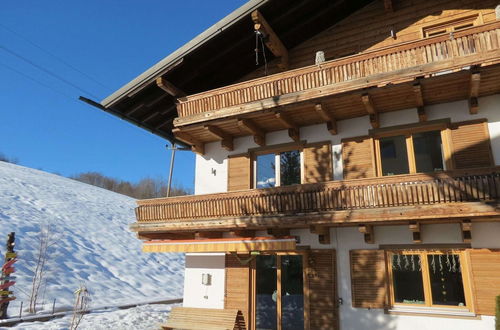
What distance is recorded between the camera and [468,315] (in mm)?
9188

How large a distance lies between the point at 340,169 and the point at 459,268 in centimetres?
439

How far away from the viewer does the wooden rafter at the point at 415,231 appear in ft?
31.7

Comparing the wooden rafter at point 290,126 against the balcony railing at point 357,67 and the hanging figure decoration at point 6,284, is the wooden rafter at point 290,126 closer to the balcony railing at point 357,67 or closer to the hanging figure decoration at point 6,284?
the balcony railing at point 357,67

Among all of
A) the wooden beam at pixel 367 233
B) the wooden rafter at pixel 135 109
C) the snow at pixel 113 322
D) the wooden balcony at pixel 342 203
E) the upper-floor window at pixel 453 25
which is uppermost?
the upper-floor window at pixel 453 25

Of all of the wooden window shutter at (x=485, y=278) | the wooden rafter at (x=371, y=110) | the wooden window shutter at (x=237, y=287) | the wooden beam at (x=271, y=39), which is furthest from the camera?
the wooden beam at (x=271, y=39)

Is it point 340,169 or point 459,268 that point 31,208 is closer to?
point 340,169

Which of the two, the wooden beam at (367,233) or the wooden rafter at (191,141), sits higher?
the wooden rafter at (191,141)

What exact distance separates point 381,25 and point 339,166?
5.46m

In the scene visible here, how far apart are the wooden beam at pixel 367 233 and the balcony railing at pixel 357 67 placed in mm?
4451

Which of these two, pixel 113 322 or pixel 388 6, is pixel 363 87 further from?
pixel 113 322

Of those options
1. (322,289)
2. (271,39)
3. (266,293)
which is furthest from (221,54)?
(322,289)

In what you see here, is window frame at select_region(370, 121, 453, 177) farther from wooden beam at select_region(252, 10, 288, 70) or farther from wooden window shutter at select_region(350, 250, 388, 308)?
wooden beam at select_region(252, 10, 288, 70)

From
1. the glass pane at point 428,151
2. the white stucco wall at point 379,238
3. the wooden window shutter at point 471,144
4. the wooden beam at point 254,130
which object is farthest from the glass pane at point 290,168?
the wooden window shutter at point 471,144

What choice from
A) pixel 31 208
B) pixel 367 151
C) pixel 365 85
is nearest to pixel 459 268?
pixel 367 151
